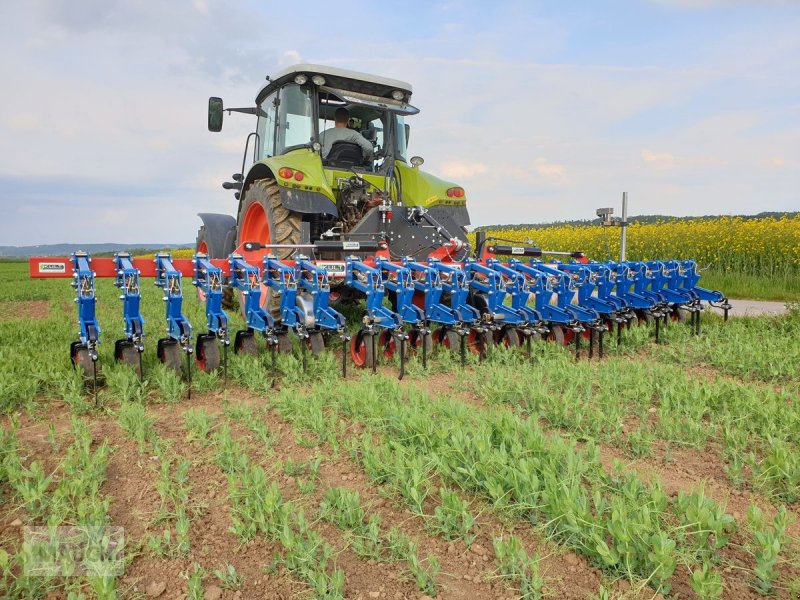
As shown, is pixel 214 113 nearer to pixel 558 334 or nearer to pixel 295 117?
pixel 295 117

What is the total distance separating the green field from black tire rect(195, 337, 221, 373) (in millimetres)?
303

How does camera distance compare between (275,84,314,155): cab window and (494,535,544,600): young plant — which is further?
(275,84,314,155): cab window

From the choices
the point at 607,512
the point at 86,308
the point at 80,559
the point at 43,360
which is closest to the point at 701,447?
the point at 607,512

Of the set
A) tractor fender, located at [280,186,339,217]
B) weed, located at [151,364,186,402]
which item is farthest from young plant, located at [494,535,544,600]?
tractor fender, located at [280,186,339,217]

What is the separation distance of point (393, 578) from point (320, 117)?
5.96 metres

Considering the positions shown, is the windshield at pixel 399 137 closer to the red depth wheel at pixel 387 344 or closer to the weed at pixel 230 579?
the red depth wheel at pixel 387 344

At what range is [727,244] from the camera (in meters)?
13.8

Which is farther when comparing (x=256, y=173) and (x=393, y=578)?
(x=256, y=173)

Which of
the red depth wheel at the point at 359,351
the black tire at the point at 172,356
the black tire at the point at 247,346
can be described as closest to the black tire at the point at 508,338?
the red depth wheel at the point at 359,351

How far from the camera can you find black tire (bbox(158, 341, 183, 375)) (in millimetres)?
4734

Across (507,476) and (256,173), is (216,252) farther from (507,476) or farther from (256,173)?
(507,476)

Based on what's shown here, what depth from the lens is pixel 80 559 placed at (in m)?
2.25

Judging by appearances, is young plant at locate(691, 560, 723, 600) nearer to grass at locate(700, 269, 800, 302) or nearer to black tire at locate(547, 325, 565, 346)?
black tire at locate(547, 325, 565, 346)

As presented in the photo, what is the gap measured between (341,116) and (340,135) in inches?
10.2
